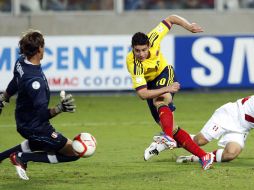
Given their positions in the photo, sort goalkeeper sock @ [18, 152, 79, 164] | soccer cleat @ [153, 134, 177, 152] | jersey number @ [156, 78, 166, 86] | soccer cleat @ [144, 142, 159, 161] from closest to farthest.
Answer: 1. goalkeeper sock @ [18, 152, 79, 164]
2. soccer cleat @ [153, 134, 177, 152]
3. soccer cleat @ [144, 142, 159, 161]
4. jersey number @ [156, 78, 166, 86]

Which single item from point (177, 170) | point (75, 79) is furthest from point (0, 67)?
point (177, 170)

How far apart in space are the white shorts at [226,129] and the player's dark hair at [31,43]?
9.26ft

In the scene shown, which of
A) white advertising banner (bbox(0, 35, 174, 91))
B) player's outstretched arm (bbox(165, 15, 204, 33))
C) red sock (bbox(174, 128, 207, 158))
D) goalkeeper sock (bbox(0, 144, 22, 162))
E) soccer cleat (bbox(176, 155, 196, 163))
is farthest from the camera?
white advertising banner (bbox(0, 35, 174, 91))

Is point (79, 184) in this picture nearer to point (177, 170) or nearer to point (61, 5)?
point (177, 170)

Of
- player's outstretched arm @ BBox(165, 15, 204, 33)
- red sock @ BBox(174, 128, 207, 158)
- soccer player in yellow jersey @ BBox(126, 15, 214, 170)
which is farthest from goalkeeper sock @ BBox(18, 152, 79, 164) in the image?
player's outstretched arm @ BBox(165, 15, 204, 33)

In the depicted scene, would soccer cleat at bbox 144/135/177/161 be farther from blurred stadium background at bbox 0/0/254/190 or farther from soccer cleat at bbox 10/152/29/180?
soccer cleat at bbox 10/152/29/180

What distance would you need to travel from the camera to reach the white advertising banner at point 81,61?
18688 millimetres

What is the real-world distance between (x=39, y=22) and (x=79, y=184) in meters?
13.1

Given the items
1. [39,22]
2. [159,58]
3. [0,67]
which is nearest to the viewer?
[159,58]

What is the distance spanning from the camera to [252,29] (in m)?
22.4

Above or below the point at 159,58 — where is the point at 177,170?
below

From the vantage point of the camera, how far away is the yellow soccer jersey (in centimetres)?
1070

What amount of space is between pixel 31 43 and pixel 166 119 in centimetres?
220

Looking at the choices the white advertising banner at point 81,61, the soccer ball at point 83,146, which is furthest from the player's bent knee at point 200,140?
the white advertising banner at point 81,61
